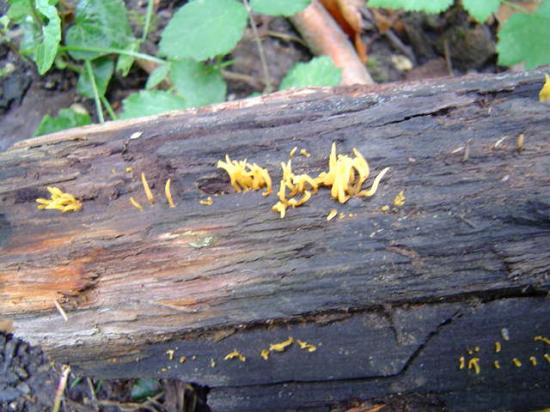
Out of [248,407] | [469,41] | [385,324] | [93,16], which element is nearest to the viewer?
[385,324]

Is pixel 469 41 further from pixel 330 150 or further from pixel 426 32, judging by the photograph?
pixel 330 150

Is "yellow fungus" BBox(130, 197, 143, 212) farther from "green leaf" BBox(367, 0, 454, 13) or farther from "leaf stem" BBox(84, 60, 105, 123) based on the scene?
"green leaf" BBox(367, 0, 454, 13)

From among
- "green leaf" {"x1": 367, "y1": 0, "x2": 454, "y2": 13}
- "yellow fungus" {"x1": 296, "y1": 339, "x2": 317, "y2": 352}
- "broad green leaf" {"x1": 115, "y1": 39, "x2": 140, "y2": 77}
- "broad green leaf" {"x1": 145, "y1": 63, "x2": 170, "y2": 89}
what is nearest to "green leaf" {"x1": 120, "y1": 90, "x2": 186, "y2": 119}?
"broad green leaf" {"x1": 145, "y1": 63, "x2": 170, "y2": 89}

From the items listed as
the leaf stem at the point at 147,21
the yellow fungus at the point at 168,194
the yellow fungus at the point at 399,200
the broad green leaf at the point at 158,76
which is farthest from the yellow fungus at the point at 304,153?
the leaf stem at the point at 147,21

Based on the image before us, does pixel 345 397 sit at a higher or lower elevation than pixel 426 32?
lower

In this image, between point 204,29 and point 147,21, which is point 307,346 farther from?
point 147,21

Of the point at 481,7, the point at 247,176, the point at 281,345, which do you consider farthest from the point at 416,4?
the point at 281,345

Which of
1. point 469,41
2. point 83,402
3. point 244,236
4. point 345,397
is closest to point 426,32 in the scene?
point 469,41
